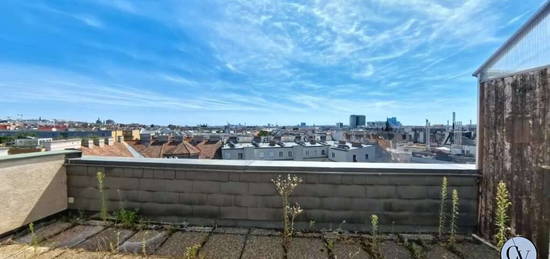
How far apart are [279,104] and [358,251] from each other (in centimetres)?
3378

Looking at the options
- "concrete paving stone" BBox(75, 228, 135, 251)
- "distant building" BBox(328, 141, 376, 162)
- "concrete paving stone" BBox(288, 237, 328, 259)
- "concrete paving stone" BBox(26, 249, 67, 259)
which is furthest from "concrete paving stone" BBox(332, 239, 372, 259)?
"distant building" BBox(328, 141, 376, 162)

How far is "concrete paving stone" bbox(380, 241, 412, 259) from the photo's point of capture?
6.12 ft

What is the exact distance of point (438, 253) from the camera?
1.91 meters

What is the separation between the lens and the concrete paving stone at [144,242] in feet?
6.39

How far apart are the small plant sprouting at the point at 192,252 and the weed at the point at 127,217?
909mm

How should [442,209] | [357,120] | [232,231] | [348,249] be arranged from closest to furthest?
[348,249] < [442,209] < [232,231] < [357,120]

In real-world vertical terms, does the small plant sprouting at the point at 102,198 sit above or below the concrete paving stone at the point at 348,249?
above

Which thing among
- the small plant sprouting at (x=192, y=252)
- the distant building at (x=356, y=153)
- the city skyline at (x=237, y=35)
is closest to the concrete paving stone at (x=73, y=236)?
the small plant sprouting at (x=192, y=252)

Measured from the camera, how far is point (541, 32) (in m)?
1.55

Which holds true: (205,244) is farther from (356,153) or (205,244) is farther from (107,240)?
(356,153)

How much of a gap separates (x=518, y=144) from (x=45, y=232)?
4378 millimetres

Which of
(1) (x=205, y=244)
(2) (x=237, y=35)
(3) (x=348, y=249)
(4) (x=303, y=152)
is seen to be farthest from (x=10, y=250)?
(4) (x=303, y=152)

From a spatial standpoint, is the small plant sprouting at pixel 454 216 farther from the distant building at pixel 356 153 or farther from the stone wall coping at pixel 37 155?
the distant building at pixel 356 153

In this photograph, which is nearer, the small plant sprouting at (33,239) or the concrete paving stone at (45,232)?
the small plant sprouting at (33,239)
